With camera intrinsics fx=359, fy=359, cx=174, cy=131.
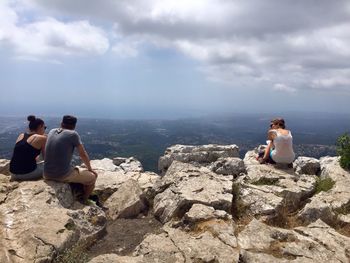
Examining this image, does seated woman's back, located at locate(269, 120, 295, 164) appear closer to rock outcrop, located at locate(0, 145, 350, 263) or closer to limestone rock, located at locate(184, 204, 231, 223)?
rock outcrop, located at locate(0, 145, 350, 263)

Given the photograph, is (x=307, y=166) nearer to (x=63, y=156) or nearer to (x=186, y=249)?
(x=186, y=249)

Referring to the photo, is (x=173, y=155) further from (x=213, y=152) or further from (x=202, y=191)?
(x=202, y=191)

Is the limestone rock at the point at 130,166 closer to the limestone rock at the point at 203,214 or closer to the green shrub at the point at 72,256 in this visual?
the limestone rock at the point at 203,214

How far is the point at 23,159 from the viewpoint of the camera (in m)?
14.4

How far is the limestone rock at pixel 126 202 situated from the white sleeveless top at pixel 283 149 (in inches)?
291

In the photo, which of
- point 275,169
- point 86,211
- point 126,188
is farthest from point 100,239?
point 275,169

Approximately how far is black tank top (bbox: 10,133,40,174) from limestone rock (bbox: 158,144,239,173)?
888cm

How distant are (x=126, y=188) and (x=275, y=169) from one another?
755 cm

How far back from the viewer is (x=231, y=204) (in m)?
Answer: 13.4

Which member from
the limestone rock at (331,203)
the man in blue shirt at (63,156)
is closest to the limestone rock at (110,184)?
the man in blue shirt at (63,156)

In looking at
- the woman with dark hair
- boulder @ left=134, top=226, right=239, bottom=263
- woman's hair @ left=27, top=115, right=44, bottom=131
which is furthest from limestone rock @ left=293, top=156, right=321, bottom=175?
woman's hair @ left=27, top=115, right=44, bottom=131

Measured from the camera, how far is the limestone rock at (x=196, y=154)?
2108 cm

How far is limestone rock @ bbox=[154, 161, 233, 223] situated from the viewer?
13.2 meters

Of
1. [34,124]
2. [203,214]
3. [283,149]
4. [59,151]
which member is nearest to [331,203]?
[283,149]
